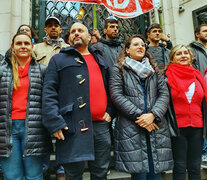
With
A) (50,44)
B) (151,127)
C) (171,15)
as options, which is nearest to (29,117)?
(151,127)

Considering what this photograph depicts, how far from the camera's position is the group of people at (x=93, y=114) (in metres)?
2.09

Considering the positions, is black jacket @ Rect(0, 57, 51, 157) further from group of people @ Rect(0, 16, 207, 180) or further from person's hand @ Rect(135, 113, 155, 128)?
person's hand @ Rect(135, 113, 155, 128)

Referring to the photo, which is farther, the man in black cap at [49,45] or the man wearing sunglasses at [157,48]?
the man wearing sunglasses at [157,48]

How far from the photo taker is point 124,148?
2.26 metres

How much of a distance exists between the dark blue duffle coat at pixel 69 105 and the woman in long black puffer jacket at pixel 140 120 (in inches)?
15.8

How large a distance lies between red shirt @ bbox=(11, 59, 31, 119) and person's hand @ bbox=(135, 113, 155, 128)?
1.22 m

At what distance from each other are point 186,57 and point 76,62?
62.7 inches

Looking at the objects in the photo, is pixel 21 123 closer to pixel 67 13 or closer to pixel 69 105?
pixel 69 105

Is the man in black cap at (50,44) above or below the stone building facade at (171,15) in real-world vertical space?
below

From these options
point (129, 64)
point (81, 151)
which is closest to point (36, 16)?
point (129, 64)

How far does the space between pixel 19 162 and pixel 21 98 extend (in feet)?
2.17

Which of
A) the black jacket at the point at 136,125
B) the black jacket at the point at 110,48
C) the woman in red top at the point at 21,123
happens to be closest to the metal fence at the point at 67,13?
the black jacket at the point at 110,48

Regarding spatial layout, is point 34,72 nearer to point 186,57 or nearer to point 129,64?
point 129,64

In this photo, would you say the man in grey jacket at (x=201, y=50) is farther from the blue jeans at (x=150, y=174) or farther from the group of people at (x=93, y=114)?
the blue jeans at (x=150, y=174)
